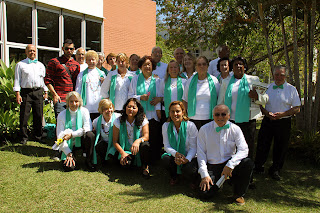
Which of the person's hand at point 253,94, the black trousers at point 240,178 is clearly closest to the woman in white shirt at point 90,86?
the black trousers at point 240,178

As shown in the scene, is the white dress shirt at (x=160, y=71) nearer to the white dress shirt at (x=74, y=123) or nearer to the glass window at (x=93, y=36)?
the white dress shirt at (x=74, y=123)

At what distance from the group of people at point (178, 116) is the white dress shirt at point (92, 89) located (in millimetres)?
18

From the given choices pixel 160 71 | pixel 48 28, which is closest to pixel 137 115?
pixel 160 71

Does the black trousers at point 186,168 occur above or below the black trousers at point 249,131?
below

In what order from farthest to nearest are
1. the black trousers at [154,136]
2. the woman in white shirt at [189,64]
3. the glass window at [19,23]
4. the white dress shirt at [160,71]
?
the glass window at [19,23] < the white dress shirt at [160,71] < the woman in white shirt at [189,64] < the black trousers at [154,136]

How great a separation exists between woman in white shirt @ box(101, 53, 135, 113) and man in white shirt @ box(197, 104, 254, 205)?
181cm

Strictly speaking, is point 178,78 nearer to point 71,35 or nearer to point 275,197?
point 275,197

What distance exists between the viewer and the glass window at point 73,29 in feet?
34.7

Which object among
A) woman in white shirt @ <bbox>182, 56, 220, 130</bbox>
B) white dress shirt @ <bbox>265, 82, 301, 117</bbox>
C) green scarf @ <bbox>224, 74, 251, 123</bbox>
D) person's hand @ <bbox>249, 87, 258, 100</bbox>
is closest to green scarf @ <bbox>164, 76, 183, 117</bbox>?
woman in white shirt @ <bbox>182, 56, 220, 130</bbox>

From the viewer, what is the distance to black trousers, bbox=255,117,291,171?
469 centimetres

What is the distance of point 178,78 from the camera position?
501 centimetres

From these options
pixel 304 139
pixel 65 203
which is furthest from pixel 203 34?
pixel 65 203

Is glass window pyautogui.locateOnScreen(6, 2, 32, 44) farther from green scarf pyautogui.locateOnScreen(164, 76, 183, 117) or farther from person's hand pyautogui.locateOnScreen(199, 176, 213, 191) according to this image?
person's hand pyautogui.locateOnScreen(199, 176, 213, 191)

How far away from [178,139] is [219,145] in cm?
62
